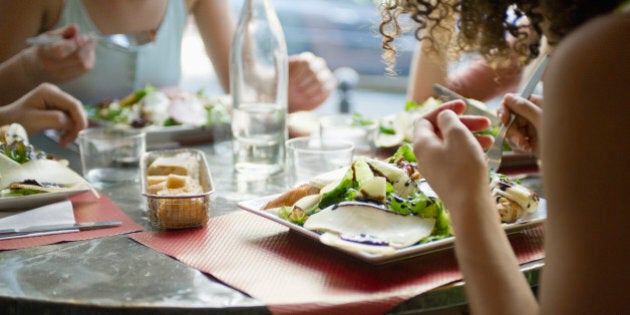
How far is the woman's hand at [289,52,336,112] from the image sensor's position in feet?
7.42

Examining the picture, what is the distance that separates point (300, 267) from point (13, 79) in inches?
60.7

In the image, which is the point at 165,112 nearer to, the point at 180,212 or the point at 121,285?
the point at 180,212

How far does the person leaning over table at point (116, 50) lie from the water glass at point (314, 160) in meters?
0.73

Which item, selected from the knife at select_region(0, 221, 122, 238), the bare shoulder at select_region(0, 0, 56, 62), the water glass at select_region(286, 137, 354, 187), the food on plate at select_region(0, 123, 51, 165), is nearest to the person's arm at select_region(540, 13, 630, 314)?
the water glass at select_region(286, 137, 354, 187)

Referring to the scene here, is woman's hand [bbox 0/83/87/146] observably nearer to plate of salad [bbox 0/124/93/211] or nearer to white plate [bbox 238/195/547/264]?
plate of salad [bbox 0/124/93/211]

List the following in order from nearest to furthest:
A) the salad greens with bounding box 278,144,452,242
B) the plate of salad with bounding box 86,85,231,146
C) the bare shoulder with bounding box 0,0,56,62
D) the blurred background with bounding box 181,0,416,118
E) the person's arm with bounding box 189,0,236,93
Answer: the salad greens with bounding box 278,144,452,242 < the plate of salad with bounding box 86,85,231,146 < the bare shoulder with bounding box 0,0,56,62 < the person's arm with bounding box 189,0,236,93 < the blurred background with bounding box 181,0,416,118

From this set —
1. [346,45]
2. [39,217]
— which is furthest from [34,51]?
[346,45]

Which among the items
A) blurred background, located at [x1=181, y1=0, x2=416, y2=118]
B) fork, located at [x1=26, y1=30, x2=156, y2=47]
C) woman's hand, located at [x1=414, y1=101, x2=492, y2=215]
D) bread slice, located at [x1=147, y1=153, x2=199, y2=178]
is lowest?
blurred background, located at [x1=181, y1=0, x2=416, y2=118]

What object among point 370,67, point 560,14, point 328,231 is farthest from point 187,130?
point 370,67

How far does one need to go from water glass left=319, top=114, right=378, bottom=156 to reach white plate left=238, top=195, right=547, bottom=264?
523 millimetres

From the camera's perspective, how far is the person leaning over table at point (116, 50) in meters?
2.21

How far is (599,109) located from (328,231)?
0.49 m

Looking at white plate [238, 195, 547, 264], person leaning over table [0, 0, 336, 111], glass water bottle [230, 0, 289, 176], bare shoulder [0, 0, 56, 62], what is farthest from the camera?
bare shoulder [0, 0, 56, 62]

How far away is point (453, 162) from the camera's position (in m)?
1.06
